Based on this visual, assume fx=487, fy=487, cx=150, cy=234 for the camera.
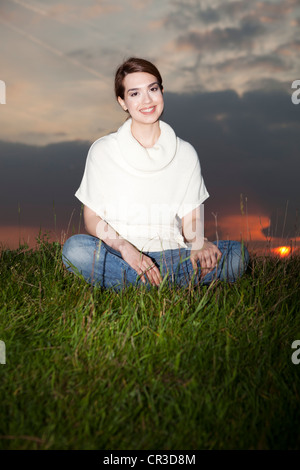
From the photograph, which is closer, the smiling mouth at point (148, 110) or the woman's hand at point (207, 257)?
the woman's hand at point (207, 257)

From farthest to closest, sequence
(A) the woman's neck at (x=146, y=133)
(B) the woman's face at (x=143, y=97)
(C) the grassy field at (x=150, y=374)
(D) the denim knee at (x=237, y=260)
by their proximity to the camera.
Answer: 1. (A) the woman's neck at (x=146, y=133)
2. (D) the denim knee at (x=237, y=260)
3. (B) the woman's face at (x=143, y=97)
4. (C) the grassy field at (x=150, y=374)

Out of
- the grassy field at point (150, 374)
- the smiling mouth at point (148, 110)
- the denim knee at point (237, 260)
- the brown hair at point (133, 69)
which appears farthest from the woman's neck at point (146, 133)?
the grassy field at point (150, 374)

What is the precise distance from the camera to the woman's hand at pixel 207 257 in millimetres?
4148

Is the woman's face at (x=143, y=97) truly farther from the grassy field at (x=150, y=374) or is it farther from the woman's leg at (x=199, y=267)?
the grassy field at (x=150, y=374)

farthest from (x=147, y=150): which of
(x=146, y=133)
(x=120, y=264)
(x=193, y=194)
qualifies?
(x=120, y=264)

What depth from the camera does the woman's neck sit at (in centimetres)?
450

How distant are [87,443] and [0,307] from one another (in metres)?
1.93

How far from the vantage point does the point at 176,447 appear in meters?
2.28

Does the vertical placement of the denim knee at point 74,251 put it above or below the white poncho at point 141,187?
below

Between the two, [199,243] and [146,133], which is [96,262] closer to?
[199,243]

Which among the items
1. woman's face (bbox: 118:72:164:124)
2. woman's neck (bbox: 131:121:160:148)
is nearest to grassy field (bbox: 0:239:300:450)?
woman's neck (bbox: 131:121:160:148)

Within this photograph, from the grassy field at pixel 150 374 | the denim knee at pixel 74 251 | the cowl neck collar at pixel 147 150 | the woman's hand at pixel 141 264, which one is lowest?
the grassy field at pixel 150 374

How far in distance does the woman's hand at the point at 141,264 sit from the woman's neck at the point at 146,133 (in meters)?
1.09

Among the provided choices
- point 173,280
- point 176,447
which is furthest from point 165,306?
point 176,447
